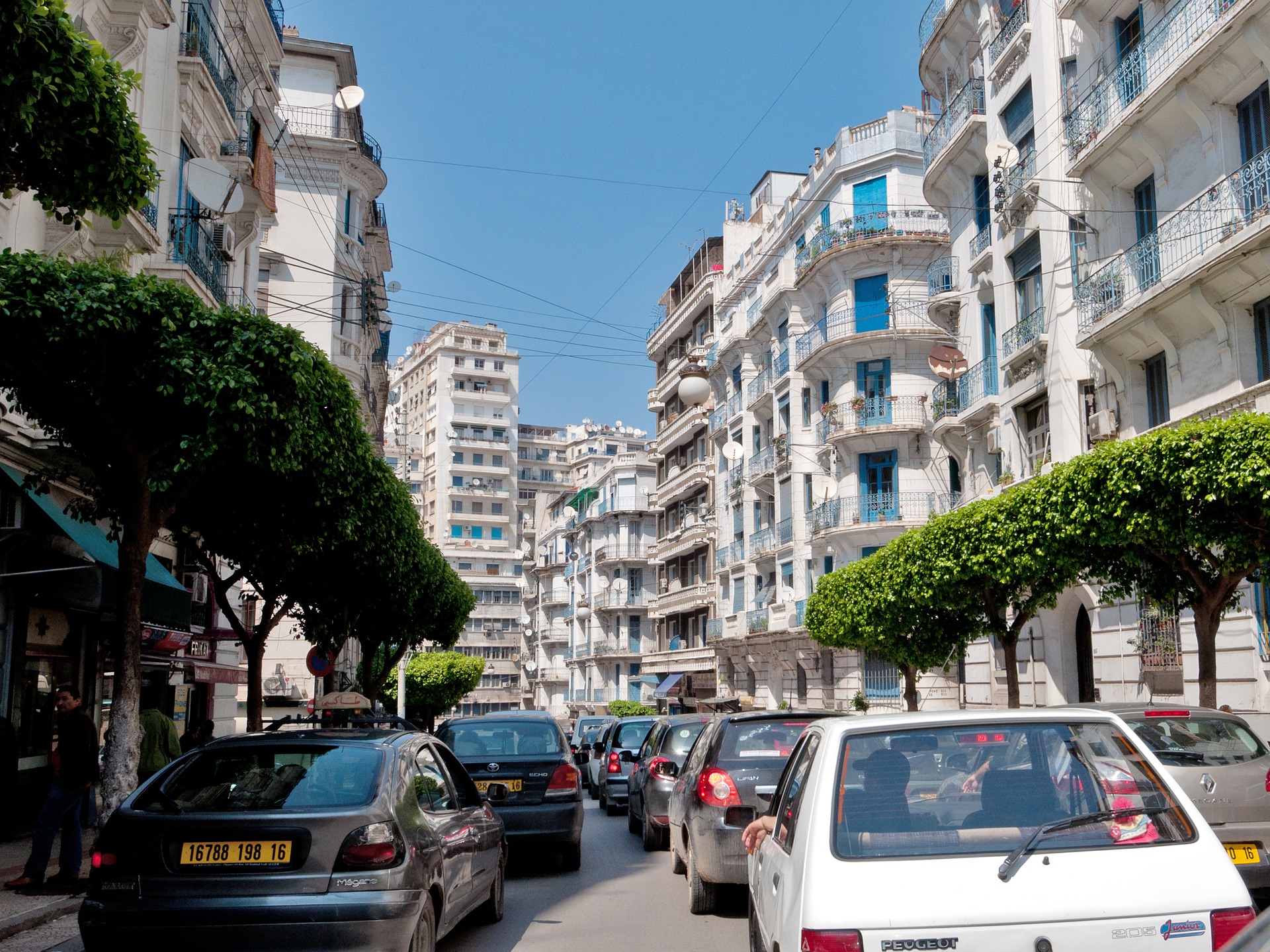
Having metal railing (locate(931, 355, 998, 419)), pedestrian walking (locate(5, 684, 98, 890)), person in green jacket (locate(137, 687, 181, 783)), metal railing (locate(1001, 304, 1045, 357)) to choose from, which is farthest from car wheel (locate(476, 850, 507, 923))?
metal railing (locate(931, 355, 998, 419))

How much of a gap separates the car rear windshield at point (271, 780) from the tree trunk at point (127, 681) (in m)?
5.11

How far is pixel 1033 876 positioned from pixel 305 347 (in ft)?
35.9

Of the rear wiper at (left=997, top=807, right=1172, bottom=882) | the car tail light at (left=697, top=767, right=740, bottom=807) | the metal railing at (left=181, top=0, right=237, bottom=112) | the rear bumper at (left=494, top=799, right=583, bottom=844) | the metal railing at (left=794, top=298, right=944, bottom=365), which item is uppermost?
the metal railing at (left=181, top=0, right=237, bottom=112)

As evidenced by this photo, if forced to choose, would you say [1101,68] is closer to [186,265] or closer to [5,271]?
[186,265]

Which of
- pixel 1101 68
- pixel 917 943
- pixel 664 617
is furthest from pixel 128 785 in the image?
pixel 664 617

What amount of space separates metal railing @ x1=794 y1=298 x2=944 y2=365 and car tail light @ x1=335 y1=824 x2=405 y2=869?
34.1 meters

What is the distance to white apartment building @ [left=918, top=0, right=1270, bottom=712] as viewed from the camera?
65.1 ft

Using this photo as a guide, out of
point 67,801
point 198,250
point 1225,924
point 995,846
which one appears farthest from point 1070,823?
point 198,250

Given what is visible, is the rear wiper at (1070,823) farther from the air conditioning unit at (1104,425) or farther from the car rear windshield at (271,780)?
the air conditioning unit at (1104,425)

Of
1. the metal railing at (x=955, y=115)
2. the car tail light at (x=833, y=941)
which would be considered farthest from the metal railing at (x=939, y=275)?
the car tail light at (x=833, y=941)

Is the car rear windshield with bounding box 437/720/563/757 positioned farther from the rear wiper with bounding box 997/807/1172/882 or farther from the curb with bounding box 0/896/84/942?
the rear wiper with bounding box 997/807/1172/882

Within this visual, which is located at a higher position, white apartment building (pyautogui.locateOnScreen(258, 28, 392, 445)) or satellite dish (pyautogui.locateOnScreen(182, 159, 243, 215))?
white apartment building (pyautogui.locateOnScreen(258, 28, 392, 445))

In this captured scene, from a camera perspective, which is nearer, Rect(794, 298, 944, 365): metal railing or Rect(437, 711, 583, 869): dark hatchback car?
Rect(437, 711, 583, 869): dark hatchback car

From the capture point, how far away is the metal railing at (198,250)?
21.9 metres
